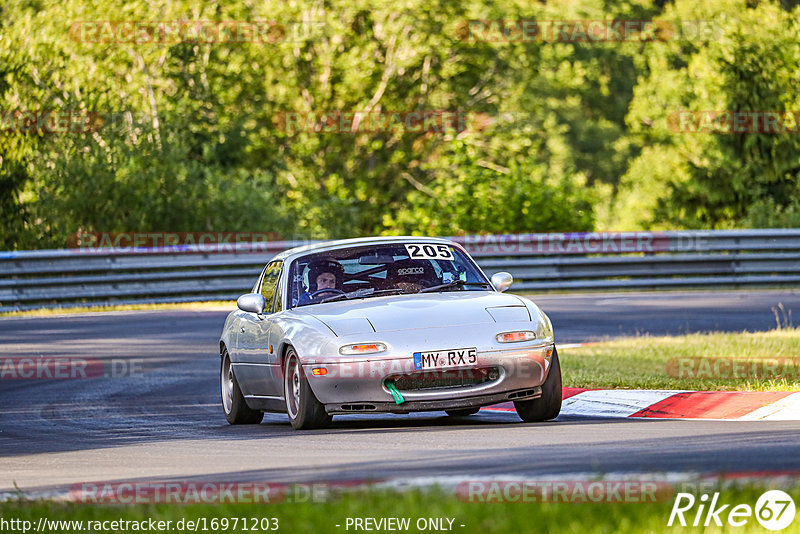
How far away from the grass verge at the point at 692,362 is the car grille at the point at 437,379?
8.30 feet

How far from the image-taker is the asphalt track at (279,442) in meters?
7.06

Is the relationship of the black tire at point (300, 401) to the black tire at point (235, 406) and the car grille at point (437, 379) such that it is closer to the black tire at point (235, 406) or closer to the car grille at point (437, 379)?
the car grille at point (437, 379)

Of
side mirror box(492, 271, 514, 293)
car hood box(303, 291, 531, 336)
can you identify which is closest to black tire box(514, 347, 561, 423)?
car hood box(303, 291, 531, 336)

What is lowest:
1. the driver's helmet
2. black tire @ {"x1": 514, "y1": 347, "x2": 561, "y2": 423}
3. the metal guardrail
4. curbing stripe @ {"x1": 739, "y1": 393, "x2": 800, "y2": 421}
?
the metal guardrail

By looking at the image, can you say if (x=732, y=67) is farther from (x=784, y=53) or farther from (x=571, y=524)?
(x=571, y=524)

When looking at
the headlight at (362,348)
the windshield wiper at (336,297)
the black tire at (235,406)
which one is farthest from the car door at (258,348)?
the headlight at (362,348)

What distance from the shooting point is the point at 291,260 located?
11070 millimetres

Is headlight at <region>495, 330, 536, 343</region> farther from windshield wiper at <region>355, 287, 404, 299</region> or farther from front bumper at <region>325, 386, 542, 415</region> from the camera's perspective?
windshield wiper at <region>355, 287, 404, 299</region>

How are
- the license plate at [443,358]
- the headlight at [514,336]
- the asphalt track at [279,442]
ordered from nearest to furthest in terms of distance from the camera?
the asphalt track at [279,442], the license plate at [443,358], the headlight at [514,336]

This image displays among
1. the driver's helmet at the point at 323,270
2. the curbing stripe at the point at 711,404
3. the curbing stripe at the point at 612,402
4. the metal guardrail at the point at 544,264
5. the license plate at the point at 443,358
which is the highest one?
the driver's helmet at the point at 323,270

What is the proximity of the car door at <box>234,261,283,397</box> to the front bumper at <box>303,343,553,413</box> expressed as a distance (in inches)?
41.0

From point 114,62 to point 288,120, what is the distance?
23.2ft

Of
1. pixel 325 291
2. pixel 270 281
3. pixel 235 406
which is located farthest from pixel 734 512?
pixel 270 281

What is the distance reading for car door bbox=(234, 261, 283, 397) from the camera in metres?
10.6
